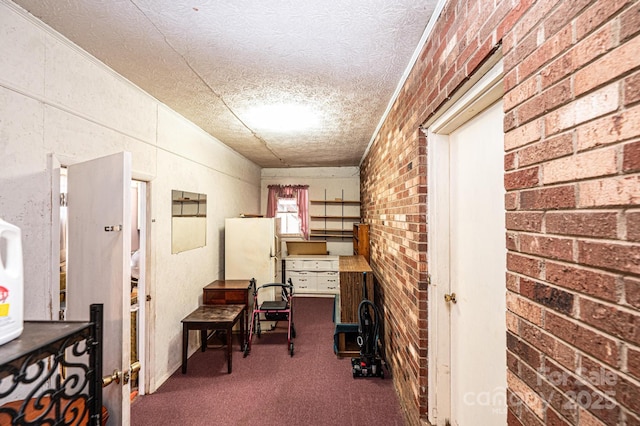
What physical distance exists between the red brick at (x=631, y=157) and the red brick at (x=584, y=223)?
10 centimetres

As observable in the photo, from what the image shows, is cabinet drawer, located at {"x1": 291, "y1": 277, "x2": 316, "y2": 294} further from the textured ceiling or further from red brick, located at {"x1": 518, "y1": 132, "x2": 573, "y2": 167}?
red brick, located at {"x1": 518, "y1": 132, "x2": 573, "y2": 167}

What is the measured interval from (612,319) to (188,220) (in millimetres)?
3468

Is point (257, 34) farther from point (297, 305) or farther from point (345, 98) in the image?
point (297, 305)

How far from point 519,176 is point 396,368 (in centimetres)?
233

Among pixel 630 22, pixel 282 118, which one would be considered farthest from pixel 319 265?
pixel 630 22

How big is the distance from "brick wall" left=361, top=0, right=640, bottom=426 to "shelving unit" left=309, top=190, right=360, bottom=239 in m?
5.29

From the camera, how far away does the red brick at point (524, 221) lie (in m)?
0.81

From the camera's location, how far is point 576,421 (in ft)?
2.20

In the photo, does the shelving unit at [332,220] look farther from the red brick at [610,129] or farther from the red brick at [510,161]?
the red brick at [610,129]

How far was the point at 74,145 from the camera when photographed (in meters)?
1.80

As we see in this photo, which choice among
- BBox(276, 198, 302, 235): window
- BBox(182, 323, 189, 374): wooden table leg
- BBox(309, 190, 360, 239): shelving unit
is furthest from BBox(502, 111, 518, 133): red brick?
BBox(276, 198, 302, 235): window

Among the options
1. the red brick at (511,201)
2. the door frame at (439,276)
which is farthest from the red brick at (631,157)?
the door frame at (439,276)

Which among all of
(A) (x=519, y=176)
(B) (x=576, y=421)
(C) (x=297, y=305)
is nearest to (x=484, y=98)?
(A) (x=519, y=176)

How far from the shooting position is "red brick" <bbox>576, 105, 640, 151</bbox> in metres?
0.56
